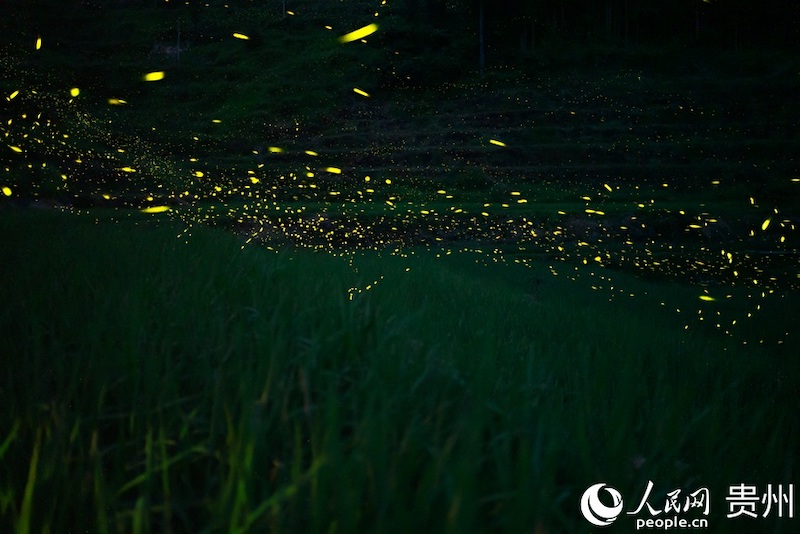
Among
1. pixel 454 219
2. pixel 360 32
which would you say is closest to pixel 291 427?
pixel 360 32

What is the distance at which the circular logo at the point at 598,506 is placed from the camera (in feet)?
2.62

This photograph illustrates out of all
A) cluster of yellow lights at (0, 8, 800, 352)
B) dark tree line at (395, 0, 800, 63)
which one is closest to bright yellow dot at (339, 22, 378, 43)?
cluster of yellow lights at (0, 8, 800, 352)

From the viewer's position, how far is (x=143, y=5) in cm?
4631

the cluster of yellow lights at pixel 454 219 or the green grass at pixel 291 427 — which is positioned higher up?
the green grass at pixel 291 427

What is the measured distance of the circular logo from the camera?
0.80 meters

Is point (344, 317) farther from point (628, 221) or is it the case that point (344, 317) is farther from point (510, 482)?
point (628, 221)

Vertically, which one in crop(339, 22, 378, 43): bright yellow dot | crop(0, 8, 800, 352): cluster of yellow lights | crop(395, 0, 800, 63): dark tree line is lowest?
crop(0, 8, 800, 352): cluster of yellow lights

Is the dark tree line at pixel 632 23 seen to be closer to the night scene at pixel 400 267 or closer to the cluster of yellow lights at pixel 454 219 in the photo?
the night scene at pixel 400 267

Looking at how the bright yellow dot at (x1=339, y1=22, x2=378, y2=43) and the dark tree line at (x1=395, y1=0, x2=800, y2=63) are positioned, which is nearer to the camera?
the bright yellow dot at (x1=339, y1=22, x2=378, y2=43)

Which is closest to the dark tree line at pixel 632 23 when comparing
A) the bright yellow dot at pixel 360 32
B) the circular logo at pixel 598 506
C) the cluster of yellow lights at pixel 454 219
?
the cluster of yellow lights at pixel 454 219

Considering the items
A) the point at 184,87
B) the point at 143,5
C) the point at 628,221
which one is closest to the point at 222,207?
the point at 628,221

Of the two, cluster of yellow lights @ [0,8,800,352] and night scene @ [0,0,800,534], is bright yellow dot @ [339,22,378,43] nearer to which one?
night scene @ [0,0,800,534]

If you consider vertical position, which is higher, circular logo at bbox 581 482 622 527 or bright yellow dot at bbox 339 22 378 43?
bright yellow dot at bbox 339 22 378 43

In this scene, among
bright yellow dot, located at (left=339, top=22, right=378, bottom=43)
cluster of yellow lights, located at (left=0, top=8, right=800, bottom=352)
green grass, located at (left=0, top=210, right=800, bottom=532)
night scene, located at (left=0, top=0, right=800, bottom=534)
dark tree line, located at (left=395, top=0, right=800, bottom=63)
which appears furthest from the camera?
dark tree line, located at (left=395, top=0, right=800, bottom=63)
